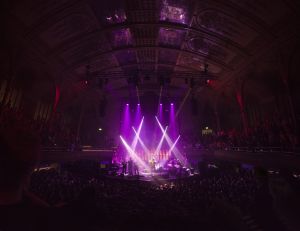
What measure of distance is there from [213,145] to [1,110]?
16919 millimetres

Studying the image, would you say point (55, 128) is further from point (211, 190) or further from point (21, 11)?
point (211, 190)

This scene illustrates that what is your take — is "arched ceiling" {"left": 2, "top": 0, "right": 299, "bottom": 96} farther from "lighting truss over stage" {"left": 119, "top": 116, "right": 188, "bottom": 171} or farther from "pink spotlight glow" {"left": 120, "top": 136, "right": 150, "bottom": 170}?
"pink spotlight glow" {"left": 120, "top": 136, "right": 150, "bottom": 170}

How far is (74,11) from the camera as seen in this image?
11219mm

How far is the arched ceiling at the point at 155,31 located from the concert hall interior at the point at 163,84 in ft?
0.25

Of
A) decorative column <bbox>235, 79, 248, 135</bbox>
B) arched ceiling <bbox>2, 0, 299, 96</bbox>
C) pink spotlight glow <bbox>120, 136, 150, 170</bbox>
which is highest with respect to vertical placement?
arched ceiling <bbox>2, 0, 299, 96</bbox>

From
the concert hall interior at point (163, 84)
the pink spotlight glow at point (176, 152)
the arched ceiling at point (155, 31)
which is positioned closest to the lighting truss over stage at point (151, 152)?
the pink spotlight glow at point (176, 152)

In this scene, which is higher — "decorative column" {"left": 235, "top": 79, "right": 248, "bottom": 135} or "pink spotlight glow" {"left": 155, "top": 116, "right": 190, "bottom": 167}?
"decorative column" {"left": 235, "top": 79, "right": 248, "bottom": 135}

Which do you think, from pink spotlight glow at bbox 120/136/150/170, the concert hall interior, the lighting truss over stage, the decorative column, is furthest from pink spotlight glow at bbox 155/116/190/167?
the decorative column

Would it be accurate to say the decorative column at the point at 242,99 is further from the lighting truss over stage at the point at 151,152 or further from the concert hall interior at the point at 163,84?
the lighting truss over stage at the point at 151,152

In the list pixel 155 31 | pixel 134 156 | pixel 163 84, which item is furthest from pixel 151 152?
pixel 155 31

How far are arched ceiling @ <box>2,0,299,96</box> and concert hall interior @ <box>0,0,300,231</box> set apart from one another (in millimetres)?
75

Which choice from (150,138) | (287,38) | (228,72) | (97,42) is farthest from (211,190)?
(150,138)

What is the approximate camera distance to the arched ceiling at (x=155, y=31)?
1044 cm

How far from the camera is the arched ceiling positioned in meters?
10.4
